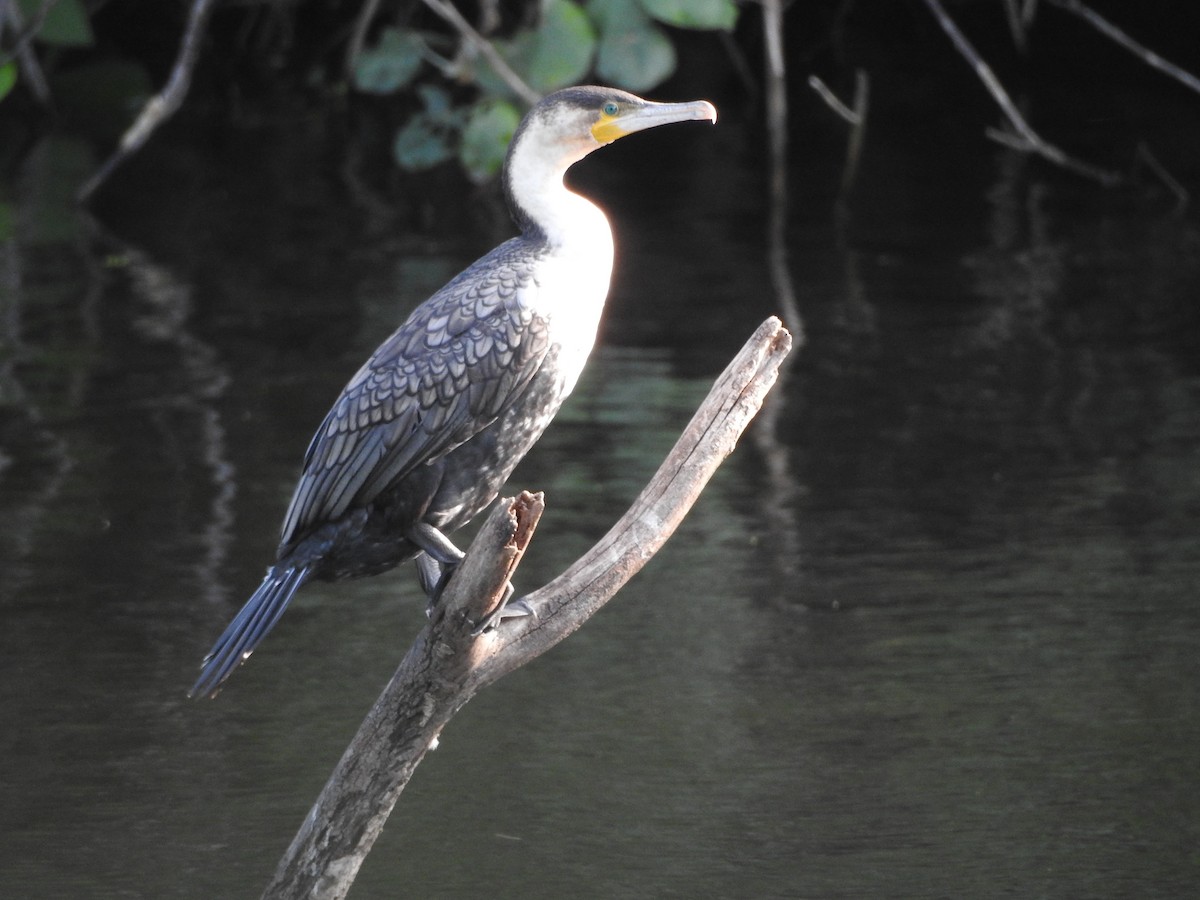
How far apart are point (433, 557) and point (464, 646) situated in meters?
0.33

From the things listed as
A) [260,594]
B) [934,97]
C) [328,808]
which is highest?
[260,594]

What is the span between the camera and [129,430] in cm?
611

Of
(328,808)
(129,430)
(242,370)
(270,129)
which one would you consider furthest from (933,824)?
(270,129)

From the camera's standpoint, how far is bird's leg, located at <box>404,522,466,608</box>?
10.1ft

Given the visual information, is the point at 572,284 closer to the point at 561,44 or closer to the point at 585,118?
the point at 585,118

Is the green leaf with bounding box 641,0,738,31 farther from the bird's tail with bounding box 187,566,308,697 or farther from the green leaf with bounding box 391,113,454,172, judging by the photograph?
the bird's tail with bounding box 187,566,308,697

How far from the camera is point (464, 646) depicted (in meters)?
2.89

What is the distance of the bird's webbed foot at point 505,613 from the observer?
2861 mm

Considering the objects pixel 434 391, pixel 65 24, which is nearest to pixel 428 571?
pixel 434 391

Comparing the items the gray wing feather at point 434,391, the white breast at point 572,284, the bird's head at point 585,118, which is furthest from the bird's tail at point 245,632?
the bird's head at point 585,118

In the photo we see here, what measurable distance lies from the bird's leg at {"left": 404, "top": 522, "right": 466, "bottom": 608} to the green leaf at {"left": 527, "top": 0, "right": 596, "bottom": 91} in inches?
132

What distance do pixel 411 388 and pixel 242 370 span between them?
12.0ft

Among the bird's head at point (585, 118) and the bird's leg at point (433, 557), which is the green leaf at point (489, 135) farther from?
the bird's leg at point (433, 557)

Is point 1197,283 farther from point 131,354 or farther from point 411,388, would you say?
point 411,388
